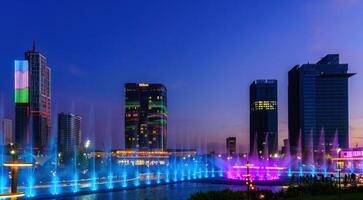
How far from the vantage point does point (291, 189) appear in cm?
2417

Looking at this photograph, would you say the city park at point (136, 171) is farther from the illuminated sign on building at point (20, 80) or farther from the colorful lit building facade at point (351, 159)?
the illuminated sign on building at point (20, 80)

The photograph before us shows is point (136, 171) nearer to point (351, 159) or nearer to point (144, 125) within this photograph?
point (351, 159)

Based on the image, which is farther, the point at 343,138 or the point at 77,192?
the point at 343,138

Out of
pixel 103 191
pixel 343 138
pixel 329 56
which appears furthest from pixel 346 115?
pixel 103 191

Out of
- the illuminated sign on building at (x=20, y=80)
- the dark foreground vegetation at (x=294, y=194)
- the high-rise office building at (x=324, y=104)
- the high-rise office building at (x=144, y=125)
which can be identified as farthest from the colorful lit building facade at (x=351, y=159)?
the high-rise office building at (x=144, y=125)

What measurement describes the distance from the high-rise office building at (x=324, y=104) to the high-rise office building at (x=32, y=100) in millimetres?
75965

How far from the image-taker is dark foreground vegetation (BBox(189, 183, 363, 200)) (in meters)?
18.5

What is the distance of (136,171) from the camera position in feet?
337

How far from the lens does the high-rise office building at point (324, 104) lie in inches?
5979

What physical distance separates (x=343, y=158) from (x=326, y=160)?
107 feet

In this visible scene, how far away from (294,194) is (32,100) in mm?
144525

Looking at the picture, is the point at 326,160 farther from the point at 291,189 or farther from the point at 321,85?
the point at 291,189

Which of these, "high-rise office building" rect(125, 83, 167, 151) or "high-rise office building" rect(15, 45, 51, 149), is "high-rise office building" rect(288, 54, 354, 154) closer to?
"high-rise office building" rect(125, 83, 167, 151)

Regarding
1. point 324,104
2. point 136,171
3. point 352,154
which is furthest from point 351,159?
point 324,104
